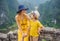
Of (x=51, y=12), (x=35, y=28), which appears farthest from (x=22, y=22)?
(x=51, y=12)

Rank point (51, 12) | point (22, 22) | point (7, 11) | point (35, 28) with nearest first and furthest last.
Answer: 1. point (22, 22)
2. point (35, 28)
3. point (51, 12)
4. point (7, 11)

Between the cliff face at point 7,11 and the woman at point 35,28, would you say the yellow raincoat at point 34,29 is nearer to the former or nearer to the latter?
the woman at point 35,28

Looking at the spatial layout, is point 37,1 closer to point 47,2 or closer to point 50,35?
point 47,2

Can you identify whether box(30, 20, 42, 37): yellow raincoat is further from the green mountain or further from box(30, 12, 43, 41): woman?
the green mountain

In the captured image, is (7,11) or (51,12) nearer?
(51,12)

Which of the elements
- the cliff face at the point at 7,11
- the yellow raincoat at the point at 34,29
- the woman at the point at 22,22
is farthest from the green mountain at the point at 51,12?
the woman at the point at 22,22

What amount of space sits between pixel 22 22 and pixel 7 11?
2524 mm

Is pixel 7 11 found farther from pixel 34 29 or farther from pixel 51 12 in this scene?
pixel 34 29

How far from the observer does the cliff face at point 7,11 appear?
4.95 m

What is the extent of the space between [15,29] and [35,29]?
1.50 metres

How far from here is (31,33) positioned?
10.3 feet

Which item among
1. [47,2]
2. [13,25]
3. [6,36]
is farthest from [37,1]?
[6,36]

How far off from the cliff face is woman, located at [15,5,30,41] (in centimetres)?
197

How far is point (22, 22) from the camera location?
2.88 m
